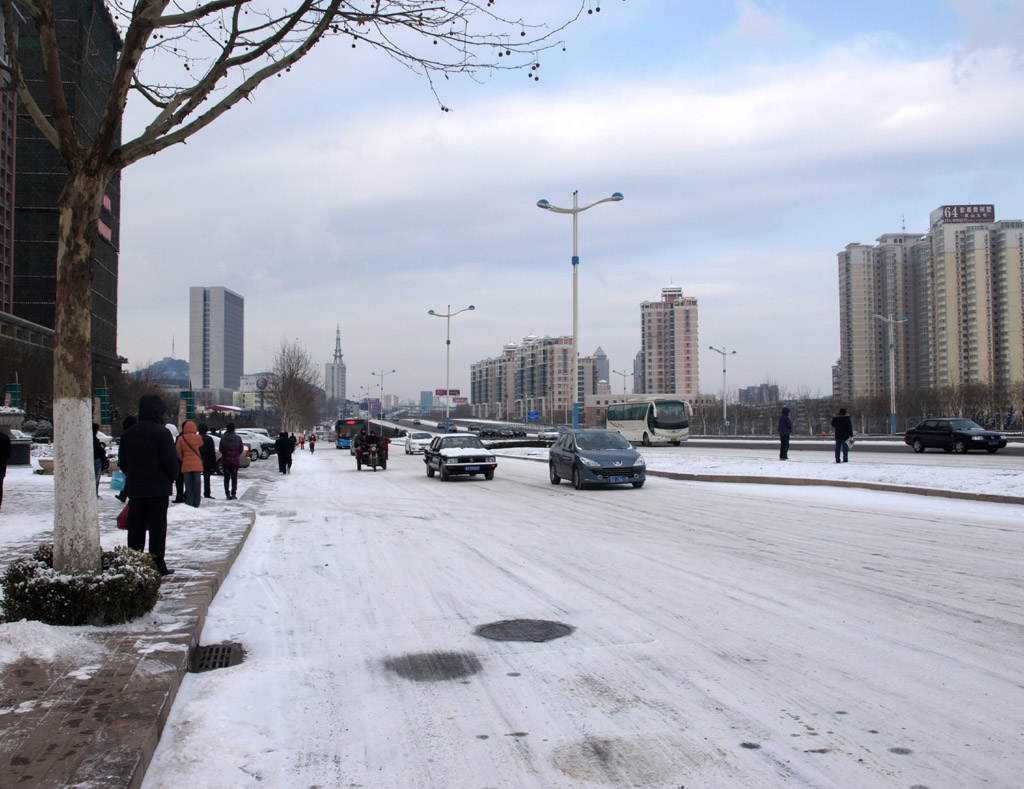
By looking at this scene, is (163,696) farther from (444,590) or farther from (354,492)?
(354,492)

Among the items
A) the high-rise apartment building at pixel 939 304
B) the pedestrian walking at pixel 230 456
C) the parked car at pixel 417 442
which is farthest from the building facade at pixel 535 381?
the pedestrian walking at pixel 230 456

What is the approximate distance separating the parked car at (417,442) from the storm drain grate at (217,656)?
1748 inches

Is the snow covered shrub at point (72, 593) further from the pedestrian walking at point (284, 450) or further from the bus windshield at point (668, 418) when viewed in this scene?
the bus windshield at point (668, 418)

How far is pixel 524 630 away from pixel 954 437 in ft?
100

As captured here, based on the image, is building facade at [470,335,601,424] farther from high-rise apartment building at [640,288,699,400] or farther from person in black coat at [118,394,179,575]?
person in black coat at [118,394,179,575]

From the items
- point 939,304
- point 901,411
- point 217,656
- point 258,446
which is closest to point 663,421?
point 258,446

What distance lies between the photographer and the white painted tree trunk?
5.85 meters

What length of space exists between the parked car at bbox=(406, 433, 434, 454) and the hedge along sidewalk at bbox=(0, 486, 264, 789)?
44041 millimetres

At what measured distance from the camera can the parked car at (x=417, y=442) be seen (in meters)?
51.2

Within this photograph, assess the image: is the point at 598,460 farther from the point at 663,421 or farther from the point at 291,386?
the point at 291,386

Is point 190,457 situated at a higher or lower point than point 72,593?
higher

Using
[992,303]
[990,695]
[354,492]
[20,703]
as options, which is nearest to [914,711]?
[990,695]

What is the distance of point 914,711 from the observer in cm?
450

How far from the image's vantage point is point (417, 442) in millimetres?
52781
